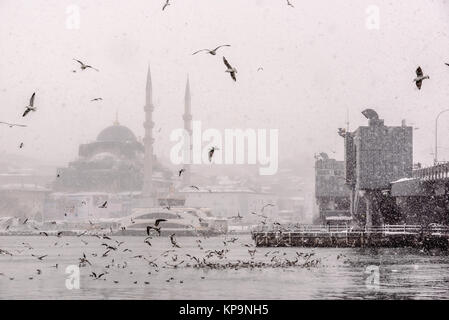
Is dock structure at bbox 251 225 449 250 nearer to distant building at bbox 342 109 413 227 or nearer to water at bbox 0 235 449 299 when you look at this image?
distant building at bbox 342 109 413 227

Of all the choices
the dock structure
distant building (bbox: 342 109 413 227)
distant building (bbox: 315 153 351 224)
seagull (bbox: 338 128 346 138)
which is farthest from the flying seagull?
distant building (bbox: 315 153 351 224)

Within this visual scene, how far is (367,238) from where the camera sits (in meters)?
93.4

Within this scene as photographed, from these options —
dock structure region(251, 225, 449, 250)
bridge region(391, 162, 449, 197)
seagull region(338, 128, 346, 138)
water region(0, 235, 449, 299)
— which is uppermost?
seagull region(338, 128, 346, 138)

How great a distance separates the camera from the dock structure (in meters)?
87.9

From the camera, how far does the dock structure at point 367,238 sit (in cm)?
8794

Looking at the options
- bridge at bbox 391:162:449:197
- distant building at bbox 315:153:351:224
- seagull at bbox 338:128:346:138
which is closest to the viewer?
bridge at bbox 391:162:449:197

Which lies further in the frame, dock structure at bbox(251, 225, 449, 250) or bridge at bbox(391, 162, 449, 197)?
dock structure at bbox(251, 225, 449, 250)

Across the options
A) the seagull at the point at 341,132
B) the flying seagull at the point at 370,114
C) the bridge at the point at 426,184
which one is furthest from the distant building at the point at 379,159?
the seagull at the point at 341,132

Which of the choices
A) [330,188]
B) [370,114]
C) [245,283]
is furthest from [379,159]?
[245,283]

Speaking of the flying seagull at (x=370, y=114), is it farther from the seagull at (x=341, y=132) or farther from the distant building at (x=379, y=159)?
the seagull at (x=341, y=132)

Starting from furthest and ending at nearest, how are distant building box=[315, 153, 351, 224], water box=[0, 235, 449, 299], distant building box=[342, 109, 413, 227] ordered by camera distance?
distant building box=[315, 153, 351, 224] → distant building box=[342, 109, 413, 227] → water box=[0, 235, 449, 299]

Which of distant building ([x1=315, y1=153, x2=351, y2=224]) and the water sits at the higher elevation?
distant building ([x1=315, y1=153, x2=351, y2=224])

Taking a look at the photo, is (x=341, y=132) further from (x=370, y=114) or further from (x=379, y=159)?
(x=379, y=159)
